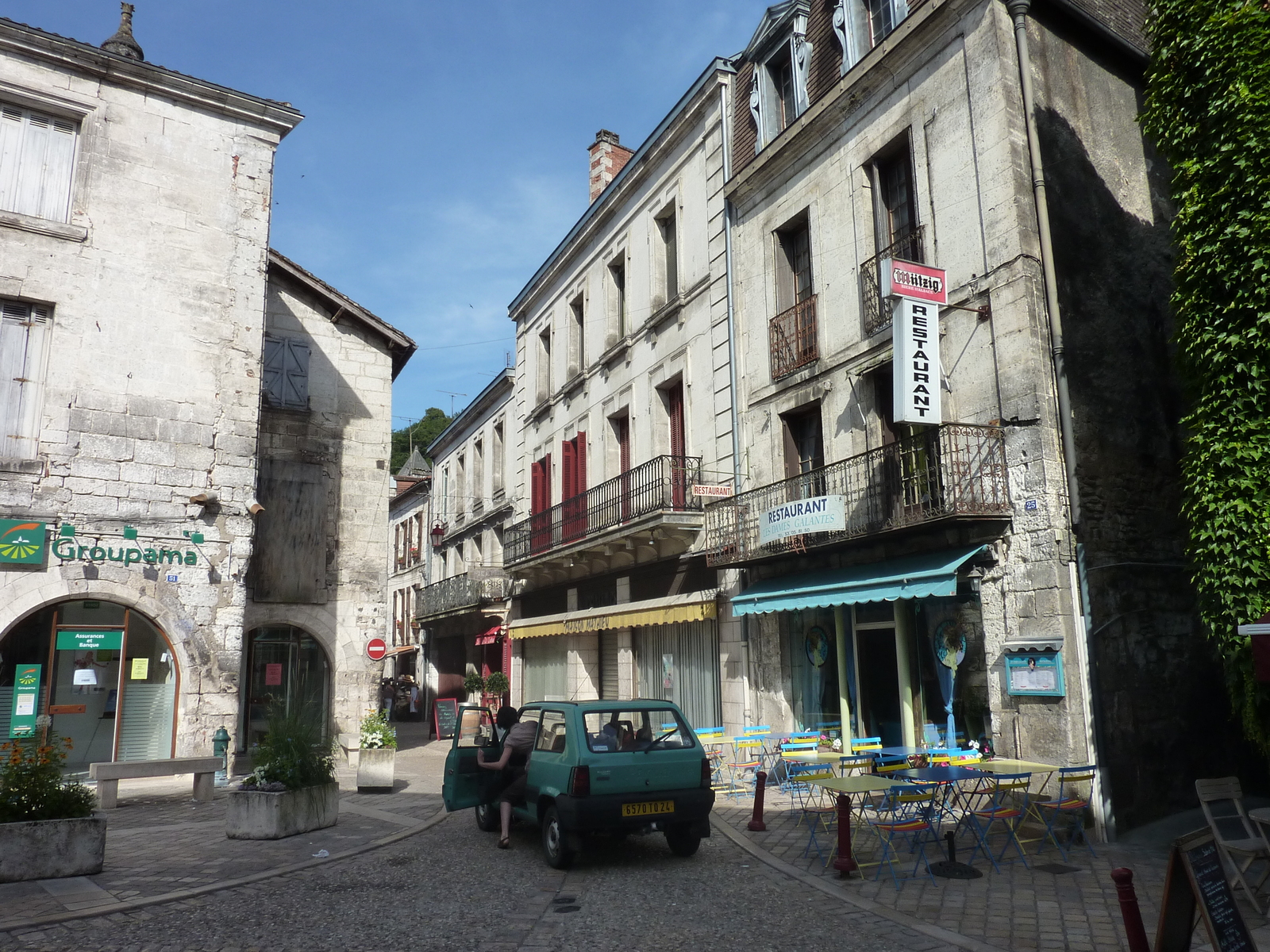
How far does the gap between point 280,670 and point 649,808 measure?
11583 mm

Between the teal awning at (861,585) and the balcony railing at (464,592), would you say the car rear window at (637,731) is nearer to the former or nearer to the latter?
the teal awning at (861,585)

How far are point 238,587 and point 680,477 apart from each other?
6996 mm

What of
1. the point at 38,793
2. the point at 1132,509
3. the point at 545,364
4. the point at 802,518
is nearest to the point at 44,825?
the point at 38,793

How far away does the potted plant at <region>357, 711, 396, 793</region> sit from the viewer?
496 inches

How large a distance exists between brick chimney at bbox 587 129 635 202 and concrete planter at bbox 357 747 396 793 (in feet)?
45.7

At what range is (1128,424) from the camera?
10344 millimetres

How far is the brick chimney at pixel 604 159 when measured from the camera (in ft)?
72.0

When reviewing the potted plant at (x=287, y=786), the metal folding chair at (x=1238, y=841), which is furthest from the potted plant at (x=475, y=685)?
the metal folding chair at (x=1238, y=841)

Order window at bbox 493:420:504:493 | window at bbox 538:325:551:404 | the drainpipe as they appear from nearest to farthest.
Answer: the drainpipe, window at bbox 538:325:551:404, window at bbox 493:420:504:493

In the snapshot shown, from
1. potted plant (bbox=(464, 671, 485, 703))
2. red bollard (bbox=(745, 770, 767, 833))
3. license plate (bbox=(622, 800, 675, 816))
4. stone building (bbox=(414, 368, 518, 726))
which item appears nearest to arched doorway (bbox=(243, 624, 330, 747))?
potted plant (bbox=(464, 671, 485, 703))

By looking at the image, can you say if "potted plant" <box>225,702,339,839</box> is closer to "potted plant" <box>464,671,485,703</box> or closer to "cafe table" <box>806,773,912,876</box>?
"cafe table" <box>806,773,912,876</box>

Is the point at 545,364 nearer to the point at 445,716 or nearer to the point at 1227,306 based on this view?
the point at 445,716

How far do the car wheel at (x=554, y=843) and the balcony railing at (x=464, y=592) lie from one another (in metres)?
15.5

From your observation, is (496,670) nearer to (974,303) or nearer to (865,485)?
(865,485)
